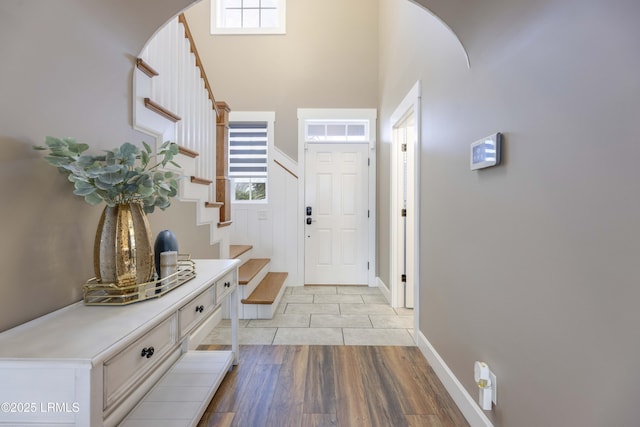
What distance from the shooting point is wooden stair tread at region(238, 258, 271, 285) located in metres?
3.06

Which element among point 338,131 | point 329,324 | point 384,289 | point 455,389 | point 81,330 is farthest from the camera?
point 338,131

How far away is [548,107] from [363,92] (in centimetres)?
345

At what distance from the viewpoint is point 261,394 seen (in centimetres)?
179

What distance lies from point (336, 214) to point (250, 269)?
1.41 metres

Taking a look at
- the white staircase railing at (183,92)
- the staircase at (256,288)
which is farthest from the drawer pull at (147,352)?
the staircase at (256,288)

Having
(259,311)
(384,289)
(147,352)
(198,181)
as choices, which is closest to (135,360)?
(147,352)

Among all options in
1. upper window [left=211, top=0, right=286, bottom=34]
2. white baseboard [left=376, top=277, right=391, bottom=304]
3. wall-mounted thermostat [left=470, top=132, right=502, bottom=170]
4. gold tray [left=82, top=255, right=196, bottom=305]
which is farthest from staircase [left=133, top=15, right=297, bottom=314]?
upper window [left=211, top=0, right=286, bottom=34]

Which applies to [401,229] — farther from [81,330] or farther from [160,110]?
[81,330]

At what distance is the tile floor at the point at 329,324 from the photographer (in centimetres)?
251

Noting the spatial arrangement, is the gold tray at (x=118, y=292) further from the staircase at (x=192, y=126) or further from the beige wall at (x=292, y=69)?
the beige wall at (x=292, y=69)

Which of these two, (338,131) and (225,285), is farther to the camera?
(338,131)

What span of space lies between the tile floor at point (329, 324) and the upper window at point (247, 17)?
11.5 feet

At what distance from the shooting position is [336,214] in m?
4.23

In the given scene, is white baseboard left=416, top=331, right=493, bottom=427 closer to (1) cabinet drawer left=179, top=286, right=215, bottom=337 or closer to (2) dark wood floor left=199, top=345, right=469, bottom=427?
(2) dark wood floor left=199, top=345, right=469, bottom=427
